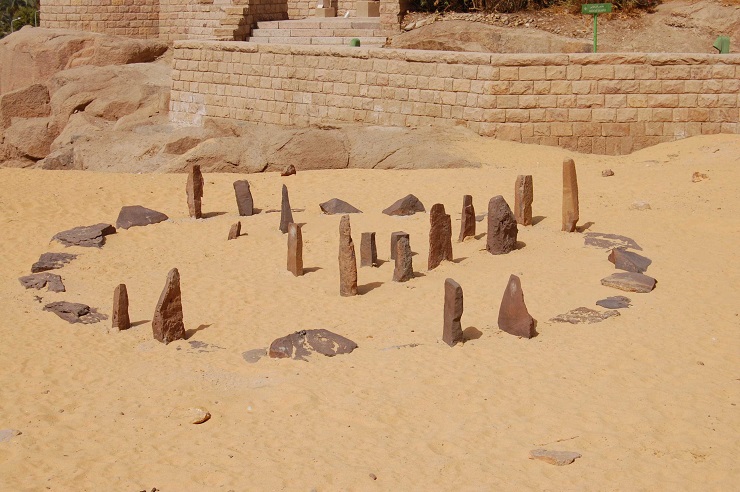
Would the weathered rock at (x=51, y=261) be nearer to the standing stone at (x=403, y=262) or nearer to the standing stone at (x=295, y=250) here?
the standing stone at (x=295, y=250)

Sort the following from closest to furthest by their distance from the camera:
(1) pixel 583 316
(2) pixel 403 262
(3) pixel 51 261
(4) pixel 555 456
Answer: (4) pixel 555 456, (1) pixel 583 316, (2) pixel 403 262, (3) pixel 51 261

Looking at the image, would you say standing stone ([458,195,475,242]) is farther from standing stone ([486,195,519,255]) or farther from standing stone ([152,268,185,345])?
standing stone ([152,268,185,345])

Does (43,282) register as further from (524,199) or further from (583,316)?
(583,316)

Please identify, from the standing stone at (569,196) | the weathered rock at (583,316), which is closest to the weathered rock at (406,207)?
the standing stone at (569,196)

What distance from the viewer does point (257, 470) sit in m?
6.71

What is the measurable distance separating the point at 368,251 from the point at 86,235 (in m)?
4.49

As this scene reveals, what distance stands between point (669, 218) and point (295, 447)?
7.70 metres

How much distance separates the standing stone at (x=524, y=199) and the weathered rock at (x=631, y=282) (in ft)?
7.83

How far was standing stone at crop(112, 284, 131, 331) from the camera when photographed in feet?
32.8

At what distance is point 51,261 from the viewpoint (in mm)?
12500

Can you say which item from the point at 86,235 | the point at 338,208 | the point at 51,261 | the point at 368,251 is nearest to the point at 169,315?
the point at 368,251

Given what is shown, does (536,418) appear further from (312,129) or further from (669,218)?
(312,129)

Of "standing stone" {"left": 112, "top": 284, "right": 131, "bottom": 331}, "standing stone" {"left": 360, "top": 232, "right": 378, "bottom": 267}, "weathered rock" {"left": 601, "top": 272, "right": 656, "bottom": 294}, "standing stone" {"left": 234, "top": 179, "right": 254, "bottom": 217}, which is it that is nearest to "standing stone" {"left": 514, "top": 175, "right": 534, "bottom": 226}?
"standing stone" {"left": 360, "top": 232, "right": 378, "bottom": 267}

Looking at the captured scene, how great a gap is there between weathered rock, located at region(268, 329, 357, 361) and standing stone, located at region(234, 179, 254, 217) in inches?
213
